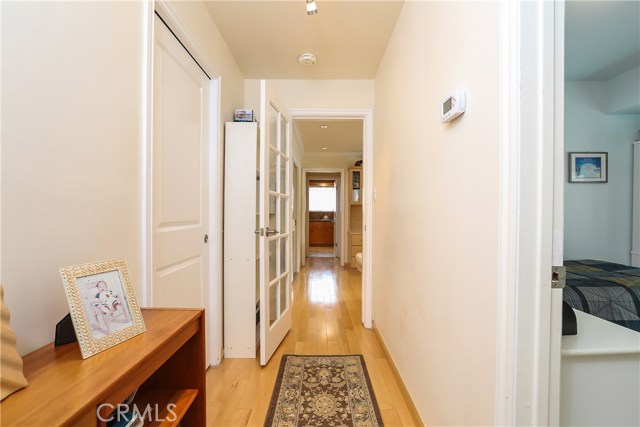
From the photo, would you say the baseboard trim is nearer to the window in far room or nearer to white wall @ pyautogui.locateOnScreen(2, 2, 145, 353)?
white wall @ pyautogui.locateOnScreen(2, 2, 145, 353)

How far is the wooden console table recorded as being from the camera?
1.67 feet

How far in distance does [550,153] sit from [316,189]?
8.60 m

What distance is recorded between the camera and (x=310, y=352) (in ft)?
7.04

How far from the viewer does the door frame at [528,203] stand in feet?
2.35

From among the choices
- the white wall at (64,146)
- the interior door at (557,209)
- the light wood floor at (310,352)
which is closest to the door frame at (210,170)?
the white wall at (64,146)

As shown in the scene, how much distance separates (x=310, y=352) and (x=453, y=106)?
6.52 ft

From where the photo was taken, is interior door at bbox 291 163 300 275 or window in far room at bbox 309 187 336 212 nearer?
interior door at bbox 291 163 300 275

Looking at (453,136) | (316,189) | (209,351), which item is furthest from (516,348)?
(316,189)

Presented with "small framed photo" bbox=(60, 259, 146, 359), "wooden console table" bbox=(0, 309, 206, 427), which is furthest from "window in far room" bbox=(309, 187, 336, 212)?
"small framed photo" bbox=(60, 259, 146, 359)

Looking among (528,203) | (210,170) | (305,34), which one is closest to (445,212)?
(528,203)

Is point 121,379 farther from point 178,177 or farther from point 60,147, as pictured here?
point 178,177

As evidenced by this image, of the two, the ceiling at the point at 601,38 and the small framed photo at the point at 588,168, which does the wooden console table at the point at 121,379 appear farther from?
the small framed photo at the point at 588,168

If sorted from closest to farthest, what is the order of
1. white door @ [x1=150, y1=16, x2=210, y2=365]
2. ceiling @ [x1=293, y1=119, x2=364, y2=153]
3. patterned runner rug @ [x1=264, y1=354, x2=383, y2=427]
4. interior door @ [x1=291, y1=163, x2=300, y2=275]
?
white door @ [x1=150, y1=16, x2=210, y2=365] → patterned runner rug @ [x1=264, y1=354, x2=383, y2=427] → ceiling @ [x1=293, y1=119, x2=364, y2=153] → interior door @ [x1=291, y1=163, x2=300, y2=275]

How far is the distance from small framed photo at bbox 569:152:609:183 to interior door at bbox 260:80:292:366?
9.74 feet
